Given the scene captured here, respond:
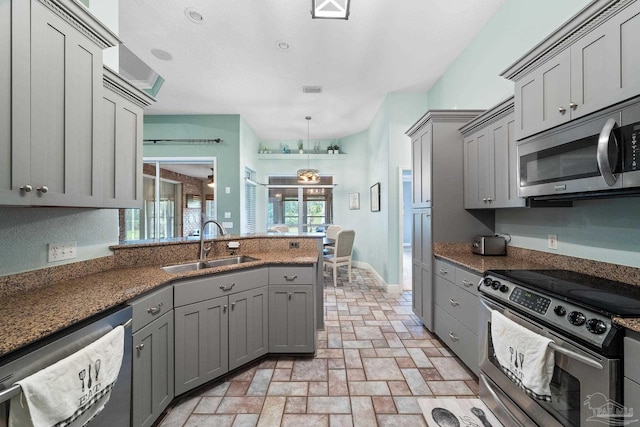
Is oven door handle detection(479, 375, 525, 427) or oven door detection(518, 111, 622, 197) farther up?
oven door detection(518, 111, 622, 197)

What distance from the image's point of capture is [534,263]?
208cm

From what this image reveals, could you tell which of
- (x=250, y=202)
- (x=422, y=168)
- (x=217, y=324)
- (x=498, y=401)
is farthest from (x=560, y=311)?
(x=250, y=202)

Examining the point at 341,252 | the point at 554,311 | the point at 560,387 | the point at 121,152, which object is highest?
the point at 121,152

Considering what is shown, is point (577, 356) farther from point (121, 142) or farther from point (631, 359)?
point (121, 142)

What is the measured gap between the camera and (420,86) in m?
3.97

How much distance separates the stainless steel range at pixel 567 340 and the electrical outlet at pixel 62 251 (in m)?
2.79

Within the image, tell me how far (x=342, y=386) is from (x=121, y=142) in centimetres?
239

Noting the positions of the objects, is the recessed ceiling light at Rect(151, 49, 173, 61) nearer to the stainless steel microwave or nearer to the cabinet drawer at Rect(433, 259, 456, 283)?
the stainless steel microwave

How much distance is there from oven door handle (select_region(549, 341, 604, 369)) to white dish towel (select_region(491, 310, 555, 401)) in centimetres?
2

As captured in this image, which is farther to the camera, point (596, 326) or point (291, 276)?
point (291, 276)

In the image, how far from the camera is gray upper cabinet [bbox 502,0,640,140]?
45.7 inches

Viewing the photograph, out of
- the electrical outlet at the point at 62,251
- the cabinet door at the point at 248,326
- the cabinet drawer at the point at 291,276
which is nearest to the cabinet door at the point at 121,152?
the electrical outlet at the point at 62,251

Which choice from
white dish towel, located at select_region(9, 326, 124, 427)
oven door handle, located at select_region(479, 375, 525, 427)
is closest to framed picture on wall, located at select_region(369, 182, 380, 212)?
oven door handle, located at select_region(479, 375, 525, 427)

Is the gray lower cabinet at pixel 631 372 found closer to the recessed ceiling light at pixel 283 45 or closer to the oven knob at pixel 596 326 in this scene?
the oven knob at pixel 596 326
